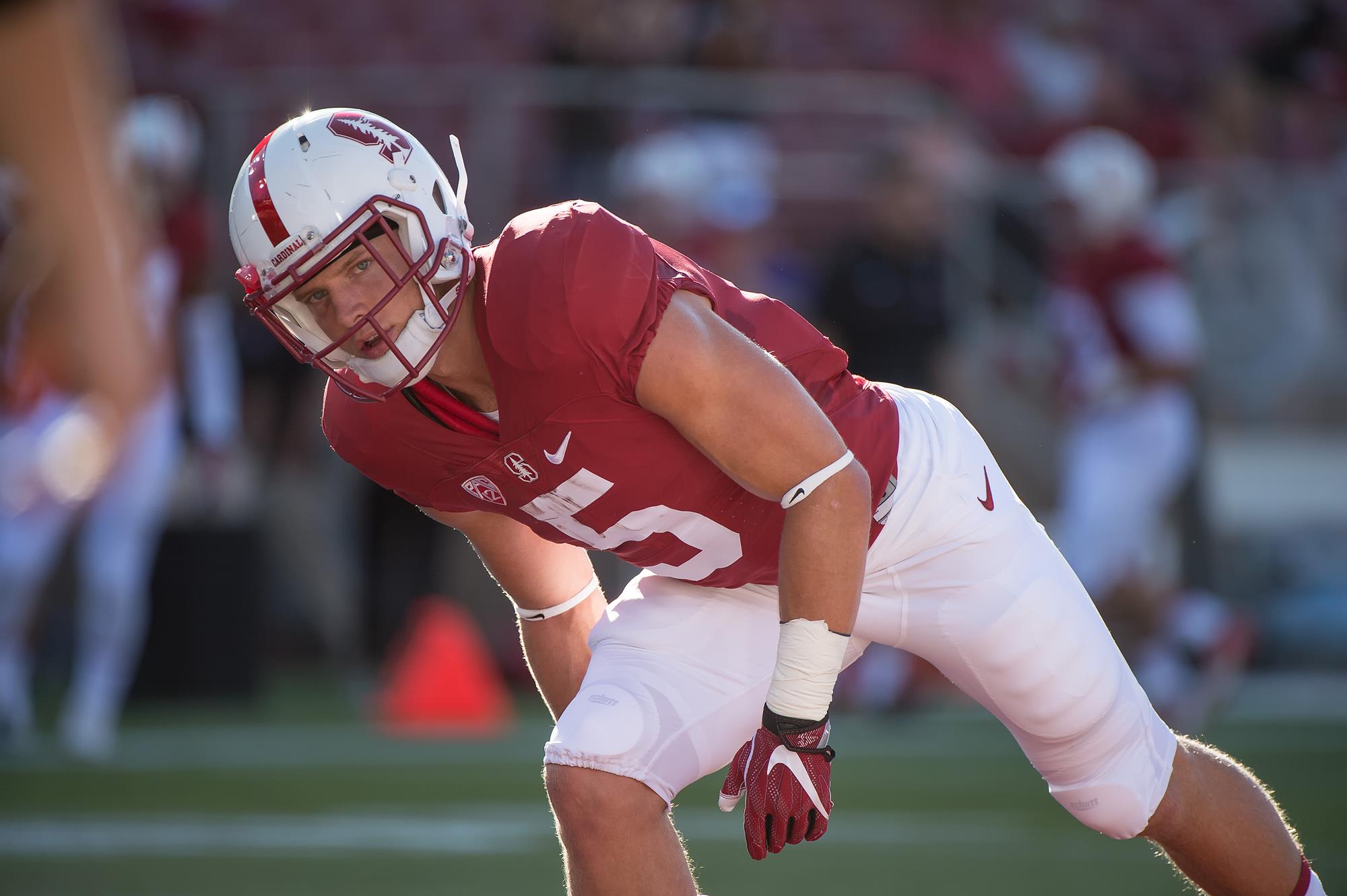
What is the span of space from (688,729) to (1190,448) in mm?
4953

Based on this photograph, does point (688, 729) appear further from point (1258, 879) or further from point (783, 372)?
point (1258, 879)

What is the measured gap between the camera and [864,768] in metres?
6.26

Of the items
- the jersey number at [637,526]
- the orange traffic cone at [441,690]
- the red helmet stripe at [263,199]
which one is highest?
the red helmet stripe at [263,199]

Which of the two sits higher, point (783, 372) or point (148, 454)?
point (783, 372)

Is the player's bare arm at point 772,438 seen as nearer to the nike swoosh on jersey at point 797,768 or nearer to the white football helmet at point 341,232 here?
the nike swoosh on jersey at point 797,768

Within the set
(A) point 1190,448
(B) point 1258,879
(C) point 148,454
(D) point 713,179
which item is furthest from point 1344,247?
(B) point 1258,879

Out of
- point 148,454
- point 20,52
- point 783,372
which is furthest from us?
point 148,454

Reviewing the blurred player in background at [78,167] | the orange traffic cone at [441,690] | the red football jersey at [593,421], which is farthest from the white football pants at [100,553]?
the blurred player in background at [78,167]

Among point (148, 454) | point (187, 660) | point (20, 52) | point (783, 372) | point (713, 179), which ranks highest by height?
point (20, 52)

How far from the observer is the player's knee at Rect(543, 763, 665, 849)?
288 centimetres

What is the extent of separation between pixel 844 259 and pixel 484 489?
5278 mm

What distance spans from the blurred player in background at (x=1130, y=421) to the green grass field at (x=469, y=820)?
380 millimetres

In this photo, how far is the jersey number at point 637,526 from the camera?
2959mm

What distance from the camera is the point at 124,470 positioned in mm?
7027
